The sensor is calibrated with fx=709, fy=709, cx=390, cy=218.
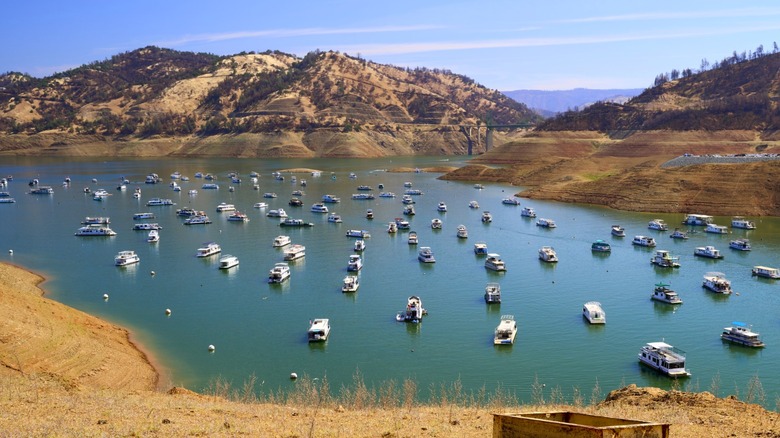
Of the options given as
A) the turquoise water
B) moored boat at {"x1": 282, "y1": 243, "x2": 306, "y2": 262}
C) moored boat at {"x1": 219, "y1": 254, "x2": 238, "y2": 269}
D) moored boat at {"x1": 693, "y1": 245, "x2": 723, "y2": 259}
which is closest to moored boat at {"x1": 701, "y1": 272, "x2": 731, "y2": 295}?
the turquoise water

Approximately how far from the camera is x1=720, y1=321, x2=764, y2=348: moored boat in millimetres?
36969

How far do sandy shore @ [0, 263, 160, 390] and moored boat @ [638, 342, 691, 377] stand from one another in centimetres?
2298

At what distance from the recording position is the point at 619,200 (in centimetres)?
9394

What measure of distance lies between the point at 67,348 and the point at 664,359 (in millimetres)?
27572

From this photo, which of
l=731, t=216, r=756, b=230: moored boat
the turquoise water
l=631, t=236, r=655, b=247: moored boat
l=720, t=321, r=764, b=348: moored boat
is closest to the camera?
the turquoise water

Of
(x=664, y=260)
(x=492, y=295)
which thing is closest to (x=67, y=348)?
(x=492, y=295)

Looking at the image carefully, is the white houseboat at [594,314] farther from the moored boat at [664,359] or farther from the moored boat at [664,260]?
the moored boat at [664,260]

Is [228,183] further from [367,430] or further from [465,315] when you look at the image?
[367,430]

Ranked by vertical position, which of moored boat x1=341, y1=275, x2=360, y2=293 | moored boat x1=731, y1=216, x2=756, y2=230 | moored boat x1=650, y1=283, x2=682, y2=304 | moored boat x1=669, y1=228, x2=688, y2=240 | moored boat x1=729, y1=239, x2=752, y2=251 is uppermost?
moored boat x1=731, y1=216, x2=756, y2=230

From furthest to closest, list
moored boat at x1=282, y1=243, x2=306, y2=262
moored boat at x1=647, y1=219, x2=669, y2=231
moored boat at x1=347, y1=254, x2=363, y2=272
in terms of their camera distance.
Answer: moored boat at x1=647, y1=219, x2=669, y2=231, moored boat at x1=282, y1=243, x2=306, y2=262, moored boat at x1=347, y1=254, x2=363, y2=272

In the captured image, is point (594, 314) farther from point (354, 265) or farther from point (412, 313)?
point (354, 265)

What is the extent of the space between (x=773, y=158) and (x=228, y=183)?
90456 mm

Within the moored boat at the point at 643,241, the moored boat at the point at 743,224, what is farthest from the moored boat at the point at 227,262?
the moored boat at the point at 743,224

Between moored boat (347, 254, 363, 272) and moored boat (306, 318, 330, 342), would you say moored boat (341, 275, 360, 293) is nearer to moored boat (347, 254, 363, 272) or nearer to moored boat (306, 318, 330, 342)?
moored boat (347, 254, 363, 272)
